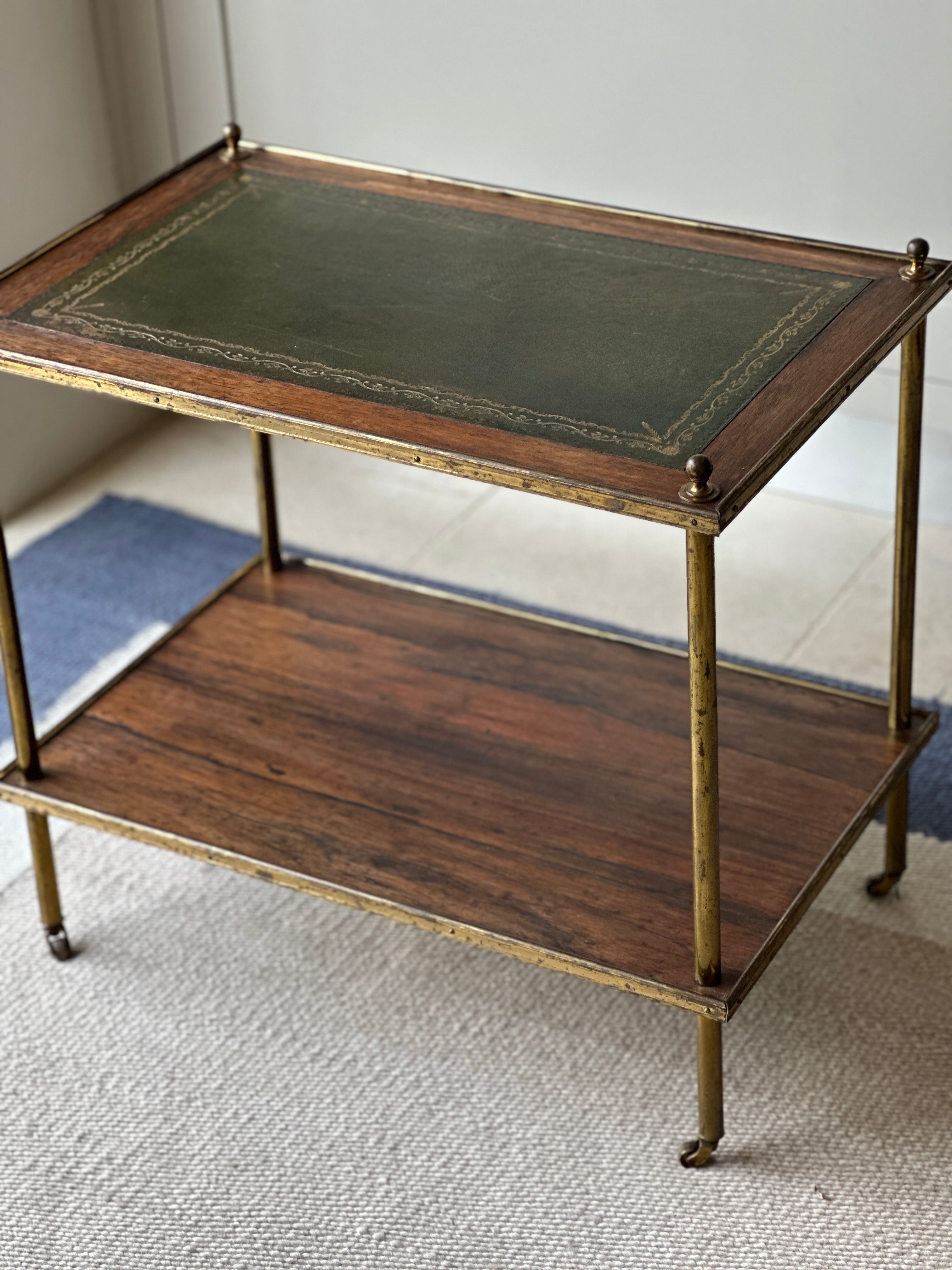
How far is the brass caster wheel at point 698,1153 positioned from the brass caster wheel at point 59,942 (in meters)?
0.69

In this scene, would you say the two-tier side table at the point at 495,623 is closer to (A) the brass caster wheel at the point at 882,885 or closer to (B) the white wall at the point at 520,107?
(A) the brass caster wheel at the point at 882,885

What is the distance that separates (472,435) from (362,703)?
58cm

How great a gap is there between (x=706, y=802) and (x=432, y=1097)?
0.50 meters

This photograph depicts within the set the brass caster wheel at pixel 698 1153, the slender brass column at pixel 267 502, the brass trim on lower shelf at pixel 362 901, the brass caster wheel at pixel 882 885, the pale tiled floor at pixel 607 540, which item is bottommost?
the brass caster wheel at pixel 698 1153

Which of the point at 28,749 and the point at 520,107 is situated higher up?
the point at 520,107

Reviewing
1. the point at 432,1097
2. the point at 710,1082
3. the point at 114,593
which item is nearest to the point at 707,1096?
the point at 710,1082

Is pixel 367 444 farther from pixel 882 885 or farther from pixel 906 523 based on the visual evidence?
pixel 882 885

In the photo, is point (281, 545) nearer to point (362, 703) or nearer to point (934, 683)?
point (362, 703)

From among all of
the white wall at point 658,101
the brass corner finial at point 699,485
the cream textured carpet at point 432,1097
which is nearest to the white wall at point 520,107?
the white wall at point 658,101

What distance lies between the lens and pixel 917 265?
146 centimetres

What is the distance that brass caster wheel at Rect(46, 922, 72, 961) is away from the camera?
70.7 inches

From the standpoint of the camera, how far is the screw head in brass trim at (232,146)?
176 centimetres

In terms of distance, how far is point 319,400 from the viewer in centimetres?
133

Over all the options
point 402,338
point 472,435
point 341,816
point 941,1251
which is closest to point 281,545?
point 341,816
